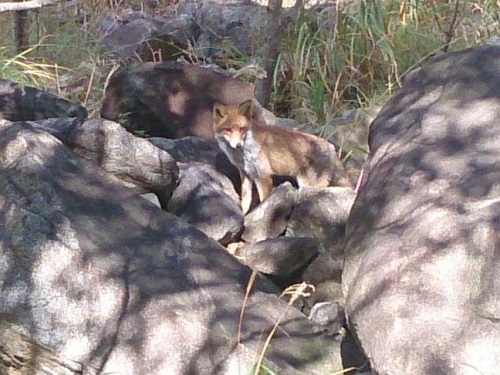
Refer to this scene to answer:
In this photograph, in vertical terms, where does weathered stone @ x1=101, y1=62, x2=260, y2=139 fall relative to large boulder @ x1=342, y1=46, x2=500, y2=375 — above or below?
below

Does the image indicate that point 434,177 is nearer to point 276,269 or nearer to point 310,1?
point 276,269

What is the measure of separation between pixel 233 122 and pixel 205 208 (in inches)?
58.0

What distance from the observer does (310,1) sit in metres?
9.48

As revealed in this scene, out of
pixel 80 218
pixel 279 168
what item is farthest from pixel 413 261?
pixel 279 168

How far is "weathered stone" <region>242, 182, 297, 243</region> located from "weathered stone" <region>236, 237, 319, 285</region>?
1.28 ft

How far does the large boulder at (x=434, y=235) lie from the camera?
326 cm

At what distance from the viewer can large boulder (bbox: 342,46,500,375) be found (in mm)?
3262

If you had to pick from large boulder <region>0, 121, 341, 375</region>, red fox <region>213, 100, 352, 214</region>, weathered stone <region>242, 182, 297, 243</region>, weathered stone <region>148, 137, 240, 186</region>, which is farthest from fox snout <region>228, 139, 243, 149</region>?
large boulder <region>0, 121, 341, 375</region>

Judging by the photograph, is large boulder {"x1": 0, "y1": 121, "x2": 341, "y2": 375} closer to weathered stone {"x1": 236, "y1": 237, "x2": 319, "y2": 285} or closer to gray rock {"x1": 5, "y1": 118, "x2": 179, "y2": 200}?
weathered stone {"x1": 236, "y1": 237, "x2": 319, "y2": 285}

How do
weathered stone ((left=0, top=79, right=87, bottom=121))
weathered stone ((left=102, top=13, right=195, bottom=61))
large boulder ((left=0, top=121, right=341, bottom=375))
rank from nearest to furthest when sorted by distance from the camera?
large boulder ((left=0, top=121, right=341, bottom=375)) < weathered stone ((left=0, top=79, right=87, bottom=121)) < weathered stone ((left=102, top=13, right=195, bottom=61))

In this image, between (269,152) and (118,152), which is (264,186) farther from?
(118,152)

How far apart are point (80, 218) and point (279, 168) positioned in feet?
9.33

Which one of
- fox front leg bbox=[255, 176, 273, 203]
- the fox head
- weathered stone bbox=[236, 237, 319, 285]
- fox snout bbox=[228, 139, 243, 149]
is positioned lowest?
fox front leg bbox=[255, 176, 273, 203]

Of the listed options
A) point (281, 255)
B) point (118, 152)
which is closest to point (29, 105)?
point (118, 152)
